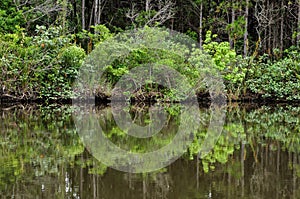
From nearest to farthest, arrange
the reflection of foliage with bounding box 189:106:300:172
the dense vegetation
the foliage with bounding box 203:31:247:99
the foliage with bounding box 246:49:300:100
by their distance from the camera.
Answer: the reflection of foliage with bounding box 189:106:300:172 < the dense vegetation < the foliage with bounding box 203:31:247:99 < the foliage with bounding box 246:49:300:100

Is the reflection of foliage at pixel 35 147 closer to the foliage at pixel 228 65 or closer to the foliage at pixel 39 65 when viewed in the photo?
the foliage at pixel 39 65

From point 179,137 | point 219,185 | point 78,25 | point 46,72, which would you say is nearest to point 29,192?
point 219,185

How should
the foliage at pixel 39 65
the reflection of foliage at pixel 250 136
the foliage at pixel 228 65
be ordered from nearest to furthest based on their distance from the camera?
the reflection of foliage at pixel 250 136, the foliage at pixel 39 65, the foliage at pixel 228 65

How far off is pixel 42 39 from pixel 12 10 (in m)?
4.79

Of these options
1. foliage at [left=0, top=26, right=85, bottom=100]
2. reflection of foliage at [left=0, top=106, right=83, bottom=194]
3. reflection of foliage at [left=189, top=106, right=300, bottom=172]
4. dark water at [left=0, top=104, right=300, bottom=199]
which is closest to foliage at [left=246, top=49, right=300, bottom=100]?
reflection of foliage at [left=189, top=106, right=300, bottom=172]

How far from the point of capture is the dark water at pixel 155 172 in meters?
3.61

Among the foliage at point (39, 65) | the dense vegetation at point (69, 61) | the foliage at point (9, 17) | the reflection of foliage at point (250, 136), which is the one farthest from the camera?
the foliage at point (9, 17)

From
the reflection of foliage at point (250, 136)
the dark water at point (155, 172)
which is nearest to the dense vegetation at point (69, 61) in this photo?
the reflection of foliage at point (250, 136)

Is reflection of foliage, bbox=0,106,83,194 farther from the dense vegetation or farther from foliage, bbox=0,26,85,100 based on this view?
the dense vegetation

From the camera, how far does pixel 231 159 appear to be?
498 centimetres

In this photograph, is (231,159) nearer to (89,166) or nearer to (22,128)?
(89,166)

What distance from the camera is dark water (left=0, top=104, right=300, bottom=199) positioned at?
3.61 meters

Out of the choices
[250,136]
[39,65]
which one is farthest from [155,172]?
[39,65]

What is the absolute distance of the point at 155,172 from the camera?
4.33 meters
